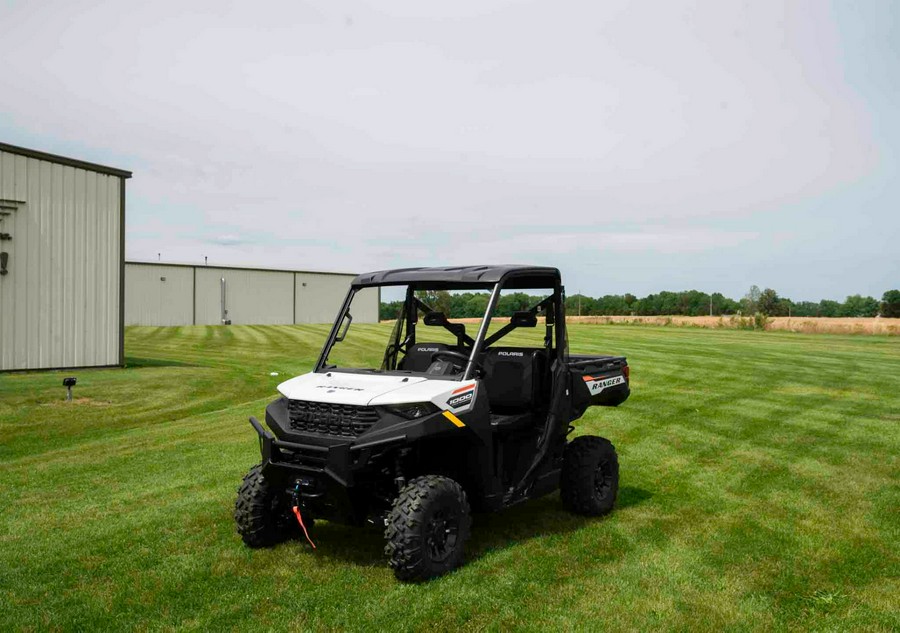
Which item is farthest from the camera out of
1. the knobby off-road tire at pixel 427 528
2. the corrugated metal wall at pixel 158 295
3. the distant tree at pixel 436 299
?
the corrugated metal wall at pixel 158 295

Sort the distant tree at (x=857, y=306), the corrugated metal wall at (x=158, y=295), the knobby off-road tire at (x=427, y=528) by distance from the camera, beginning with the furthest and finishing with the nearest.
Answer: the distant tree at (x=857, y=306)
the corrugated metal wall at (x=158, y=295)
the knobby off-road tire at (x=427, y=528)

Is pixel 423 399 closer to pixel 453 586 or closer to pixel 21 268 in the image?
pixel 453 586

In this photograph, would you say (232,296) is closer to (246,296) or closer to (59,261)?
(246,296)

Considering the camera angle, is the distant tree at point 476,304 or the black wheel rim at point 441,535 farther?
the distant tree at point 476,304

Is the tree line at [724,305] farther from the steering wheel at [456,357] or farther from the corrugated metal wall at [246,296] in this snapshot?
the steering wheel at [456,357]

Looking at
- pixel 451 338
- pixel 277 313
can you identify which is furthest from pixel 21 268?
pixel 277 313

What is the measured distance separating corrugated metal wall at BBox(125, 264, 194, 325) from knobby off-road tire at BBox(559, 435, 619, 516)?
50.1 metres

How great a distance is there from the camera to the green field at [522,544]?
5.33m

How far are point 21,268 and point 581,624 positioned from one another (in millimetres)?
20952

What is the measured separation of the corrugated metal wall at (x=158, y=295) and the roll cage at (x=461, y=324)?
161 ft

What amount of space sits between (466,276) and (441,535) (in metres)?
2.24

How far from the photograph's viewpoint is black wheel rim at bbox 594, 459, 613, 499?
7.85 metres

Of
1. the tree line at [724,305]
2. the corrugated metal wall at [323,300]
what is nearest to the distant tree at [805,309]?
the tree line at [724,305]

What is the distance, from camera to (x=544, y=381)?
7.43 meters
